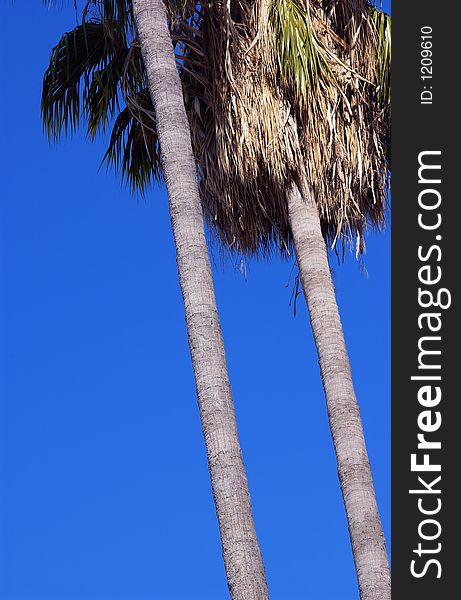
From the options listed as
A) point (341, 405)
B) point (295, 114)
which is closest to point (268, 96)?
point (295, 114)

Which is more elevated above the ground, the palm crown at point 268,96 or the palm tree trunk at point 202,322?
the palm crown at point 268,96

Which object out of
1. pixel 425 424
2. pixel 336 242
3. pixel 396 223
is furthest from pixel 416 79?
pixel 336 242

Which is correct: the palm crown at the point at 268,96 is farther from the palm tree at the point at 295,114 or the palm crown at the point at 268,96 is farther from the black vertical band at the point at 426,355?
the black vertical band at the point at 426,355

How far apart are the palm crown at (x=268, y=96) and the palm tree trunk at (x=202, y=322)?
72.4 inches

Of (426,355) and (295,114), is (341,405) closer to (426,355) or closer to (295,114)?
(426,355)

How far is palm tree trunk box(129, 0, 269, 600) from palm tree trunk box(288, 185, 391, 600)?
227cm

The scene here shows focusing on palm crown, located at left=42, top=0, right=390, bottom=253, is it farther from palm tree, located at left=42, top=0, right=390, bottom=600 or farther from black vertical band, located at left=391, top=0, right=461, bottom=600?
black vertical band, located at left=391, top=0, right=461, bottom=600

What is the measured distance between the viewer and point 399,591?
693 cm

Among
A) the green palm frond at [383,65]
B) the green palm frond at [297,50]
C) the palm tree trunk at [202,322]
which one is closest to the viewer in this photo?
the palm tree trunk at [202,322]

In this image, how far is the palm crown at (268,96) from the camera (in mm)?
9828

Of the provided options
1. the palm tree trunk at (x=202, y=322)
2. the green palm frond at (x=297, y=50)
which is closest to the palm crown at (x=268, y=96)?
the green palm frond at (x=297, y=50)

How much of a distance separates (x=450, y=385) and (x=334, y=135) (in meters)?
3.78

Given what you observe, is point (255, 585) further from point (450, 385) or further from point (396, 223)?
point (396, 223)

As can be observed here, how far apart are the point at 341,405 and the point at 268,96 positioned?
2937 millimetres
